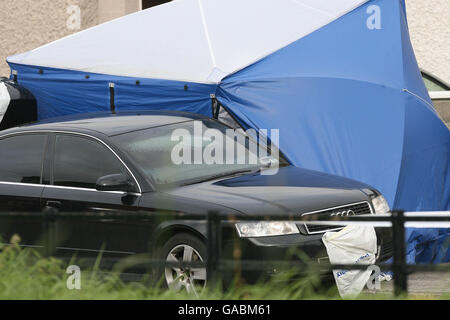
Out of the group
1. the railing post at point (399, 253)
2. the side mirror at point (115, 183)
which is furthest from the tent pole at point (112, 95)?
the railing post at point (399, 253)

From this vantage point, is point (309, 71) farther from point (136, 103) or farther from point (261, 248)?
→ point (261, 248)

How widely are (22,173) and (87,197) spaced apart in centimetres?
86

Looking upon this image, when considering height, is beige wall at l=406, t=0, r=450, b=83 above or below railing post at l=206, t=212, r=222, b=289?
above

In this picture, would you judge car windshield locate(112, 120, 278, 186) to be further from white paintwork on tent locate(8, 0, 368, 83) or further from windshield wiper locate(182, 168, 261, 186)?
white paintwork on tent locate(8, 0, 368, 83)

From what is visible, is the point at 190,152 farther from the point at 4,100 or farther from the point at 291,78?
the point at 4,100

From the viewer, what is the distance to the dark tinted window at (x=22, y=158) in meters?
7.81

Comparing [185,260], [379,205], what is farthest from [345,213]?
[185,260]

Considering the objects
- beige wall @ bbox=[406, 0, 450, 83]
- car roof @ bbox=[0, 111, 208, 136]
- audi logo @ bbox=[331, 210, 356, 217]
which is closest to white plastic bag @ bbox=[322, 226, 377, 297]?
audi logo @ bbox=[331, 210, 356, 217]

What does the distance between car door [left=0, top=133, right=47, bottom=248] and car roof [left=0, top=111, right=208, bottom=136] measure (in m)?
0.14

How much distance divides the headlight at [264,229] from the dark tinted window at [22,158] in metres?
2.12

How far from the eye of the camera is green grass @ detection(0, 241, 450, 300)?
5.51m

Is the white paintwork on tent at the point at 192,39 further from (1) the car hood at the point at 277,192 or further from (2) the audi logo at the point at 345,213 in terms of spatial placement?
(2) the audi logo at the point at 345,213
